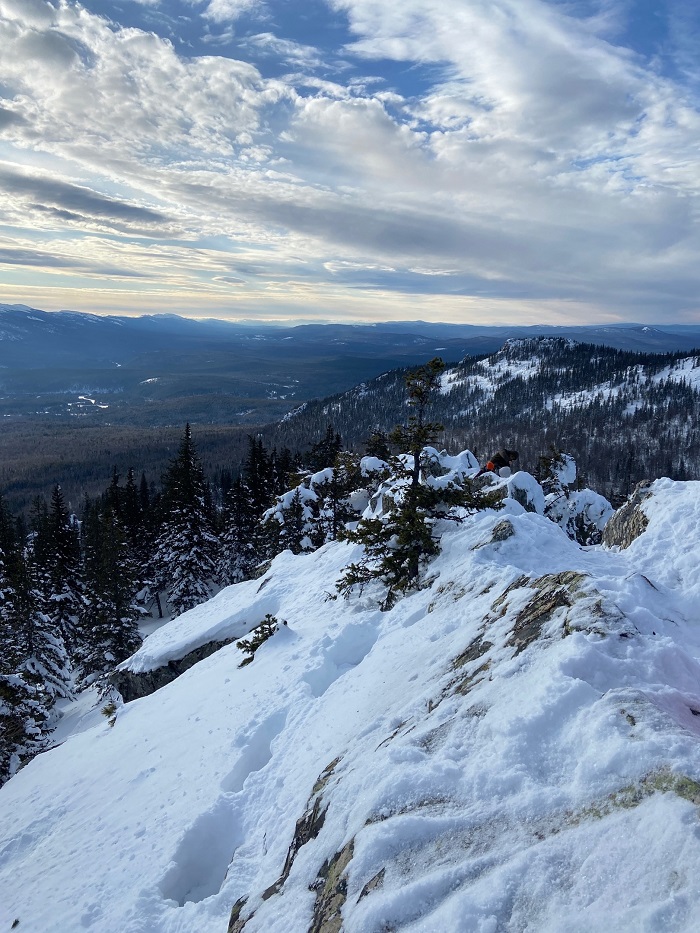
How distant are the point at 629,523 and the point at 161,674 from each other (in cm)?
1668

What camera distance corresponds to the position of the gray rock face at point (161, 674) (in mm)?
17156

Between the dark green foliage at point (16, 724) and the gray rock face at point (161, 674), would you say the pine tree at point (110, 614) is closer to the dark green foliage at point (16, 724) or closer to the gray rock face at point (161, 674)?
the dark green foliage at point (16, 724)

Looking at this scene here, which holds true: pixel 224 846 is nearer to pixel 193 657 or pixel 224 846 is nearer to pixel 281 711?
pixel 281 711

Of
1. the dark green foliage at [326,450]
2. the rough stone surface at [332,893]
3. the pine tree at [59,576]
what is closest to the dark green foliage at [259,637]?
the rough stone surface at [332,893]

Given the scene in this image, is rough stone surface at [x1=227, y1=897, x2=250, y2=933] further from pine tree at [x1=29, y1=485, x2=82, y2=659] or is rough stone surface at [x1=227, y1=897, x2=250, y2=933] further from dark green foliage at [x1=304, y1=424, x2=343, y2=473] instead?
pine tree at [x1=29, y1=485, x2=82, y2=659]

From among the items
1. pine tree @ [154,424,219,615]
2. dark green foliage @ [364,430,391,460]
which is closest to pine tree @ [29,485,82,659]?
pine tree @ [154,424,219,615]

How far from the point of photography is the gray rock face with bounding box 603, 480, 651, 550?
46.7 ft

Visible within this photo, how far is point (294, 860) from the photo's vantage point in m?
5.83

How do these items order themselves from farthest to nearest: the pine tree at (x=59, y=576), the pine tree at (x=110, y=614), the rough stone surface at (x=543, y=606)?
1. the pine tree at (x=59, y=576)
2. the pine tree at (x=110, y=614)
3. the rough stone surface at (x=543, y=606)

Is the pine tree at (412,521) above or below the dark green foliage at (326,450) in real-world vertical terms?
above

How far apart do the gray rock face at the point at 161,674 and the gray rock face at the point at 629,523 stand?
1306 centimetres

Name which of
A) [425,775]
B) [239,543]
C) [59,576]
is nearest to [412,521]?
[425,775]

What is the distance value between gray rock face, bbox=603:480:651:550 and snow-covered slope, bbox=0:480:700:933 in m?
1.28

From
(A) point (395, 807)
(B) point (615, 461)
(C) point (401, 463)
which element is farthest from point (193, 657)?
(B) point (615, 461)
